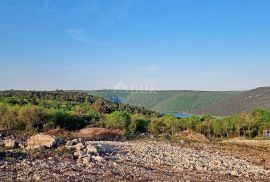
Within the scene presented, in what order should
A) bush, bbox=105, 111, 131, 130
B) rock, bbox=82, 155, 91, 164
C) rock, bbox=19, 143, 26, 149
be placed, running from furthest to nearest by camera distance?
bush, bbox=105, 111, 131, 130
rock, bbox=19, 143, 26, 149
rock, bbox=82, 155, 91, 164

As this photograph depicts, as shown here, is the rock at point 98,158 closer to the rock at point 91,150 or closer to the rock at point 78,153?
the rock at point 78,153

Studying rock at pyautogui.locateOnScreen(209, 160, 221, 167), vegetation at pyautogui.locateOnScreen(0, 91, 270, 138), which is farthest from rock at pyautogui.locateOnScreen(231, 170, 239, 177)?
vegetation at pyautogui.locateOnScreen(0, 91, 270, 138)

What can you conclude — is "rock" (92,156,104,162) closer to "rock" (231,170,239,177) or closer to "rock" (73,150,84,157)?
"rock" (73,150,84,157)

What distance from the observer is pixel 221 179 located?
2334cm

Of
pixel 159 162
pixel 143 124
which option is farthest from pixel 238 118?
pixel 159 162

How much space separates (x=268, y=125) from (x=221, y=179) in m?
68.6

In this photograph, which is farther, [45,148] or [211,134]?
[211,134]

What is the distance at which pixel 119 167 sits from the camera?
24.0 meters

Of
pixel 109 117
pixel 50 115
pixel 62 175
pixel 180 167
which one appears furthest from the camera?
pixel 109 117

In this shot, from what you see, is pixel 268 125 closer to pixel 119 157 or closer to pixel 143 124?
pixel 143 124

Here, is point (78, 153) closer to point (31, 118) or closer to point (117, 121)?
point (31, 118)

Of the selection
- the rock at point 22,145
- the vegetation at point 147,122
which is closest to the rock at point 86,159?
the rock at point 22,145

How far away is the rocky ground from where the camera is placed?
20.5 meters

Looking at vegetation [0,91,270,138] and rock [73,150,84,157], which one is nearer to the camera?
rock [73,150,84,157]
